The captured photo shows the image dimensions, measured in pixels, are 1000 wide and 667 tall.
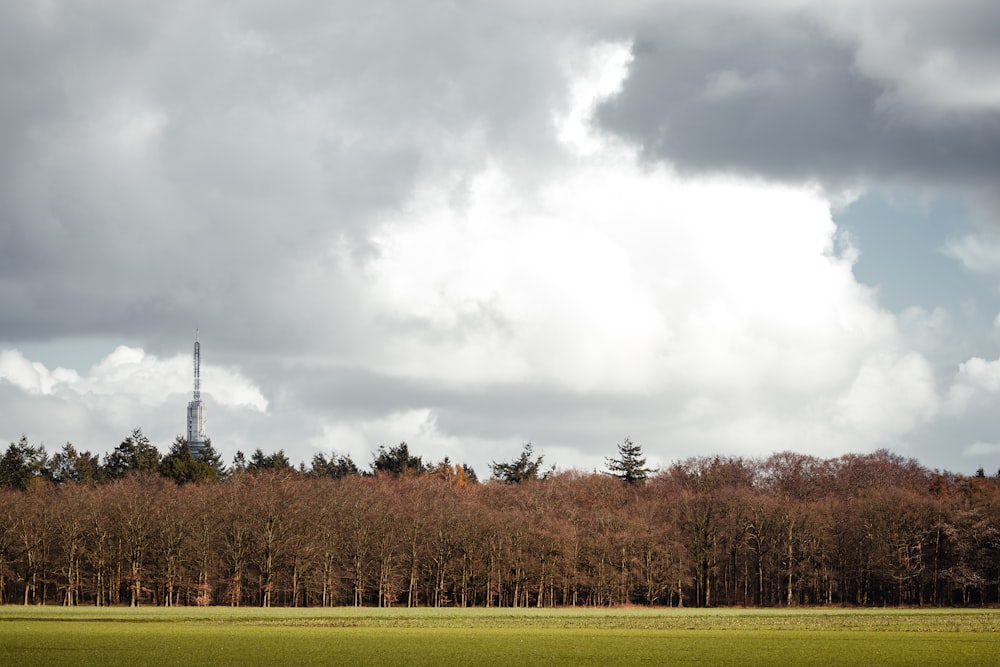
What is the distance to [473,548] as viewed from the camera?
15488 cm

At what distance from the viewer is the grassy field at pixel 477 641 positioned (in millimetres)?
54938

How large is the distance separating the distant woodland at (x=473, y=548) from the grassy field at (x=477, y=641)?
44.4 metres

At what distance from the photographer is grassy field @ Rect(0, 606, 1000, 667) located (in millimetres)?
54938

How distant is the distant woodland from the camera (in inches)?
5832

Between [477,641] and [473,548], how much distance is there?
8652cm

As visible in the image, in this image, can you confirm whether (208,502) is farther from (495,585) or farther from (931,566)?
(931,566)

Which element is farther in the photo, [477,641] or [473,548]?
[473,548]

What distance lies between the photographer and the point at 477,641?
6906 centimetres

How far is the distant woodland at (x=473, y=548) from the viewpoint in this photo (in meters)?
148

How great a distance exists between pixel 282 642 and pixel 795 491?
142582mm

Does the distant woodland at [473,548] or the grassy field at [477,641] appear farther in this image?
the distant woodland at [473,548]

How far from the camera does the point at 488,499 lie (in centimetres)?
18275

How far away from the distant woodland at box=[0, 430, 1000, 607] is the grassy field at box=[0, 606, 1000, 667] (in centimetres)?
4437

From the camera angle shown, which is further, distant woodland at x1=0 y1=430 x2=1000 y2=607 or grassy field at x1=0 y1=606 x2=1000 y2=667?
distant woodland at x1=0 y1=430 x2=1000 y2=607
